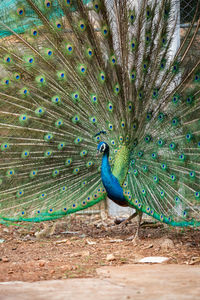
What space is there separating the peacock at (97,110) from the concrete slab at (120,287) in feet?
3.99

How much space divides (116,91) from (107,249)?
5.08ft

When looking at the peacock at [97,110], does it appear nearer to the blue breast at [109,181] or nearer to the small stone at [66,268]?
the blue breast at [109,181]

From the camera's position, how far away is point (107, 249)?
4172 millimetres

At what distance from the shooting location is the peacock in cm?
425

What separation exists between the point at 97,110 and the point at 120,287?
2.23 meters

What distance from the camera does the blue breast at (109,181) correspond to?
14.0 ft

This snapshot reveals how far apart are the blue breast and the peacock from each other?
0.03ft

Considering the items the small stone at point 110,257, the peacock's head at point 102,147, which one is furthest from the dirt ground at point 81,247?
the peacock's head at point 102,147

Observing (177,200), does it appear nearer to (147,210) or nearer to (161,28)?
(147,210)

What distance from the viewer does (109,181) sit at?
4.27 meters

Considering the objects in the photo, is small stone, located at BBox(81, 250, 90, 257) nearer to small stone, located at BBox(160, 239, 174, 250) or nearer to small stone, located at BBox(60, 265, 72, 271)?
small stone, located at BBox(60, 265, 72, 271)

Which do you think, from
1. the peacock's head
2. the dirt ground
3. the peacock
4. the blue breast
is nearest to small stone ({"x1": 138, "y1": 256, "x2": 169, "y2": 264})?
the dirt ground

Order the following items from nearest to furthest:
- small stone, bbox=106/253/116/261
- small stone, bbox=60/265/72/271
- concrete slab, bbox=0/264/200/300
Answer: concrete slab, bbox=0/264/200/300, small stone, bbox=60/265/72/271, small stone, bbox=106/253/116/261

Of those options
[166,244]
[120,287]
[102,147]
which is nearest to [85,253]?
[166,244]
